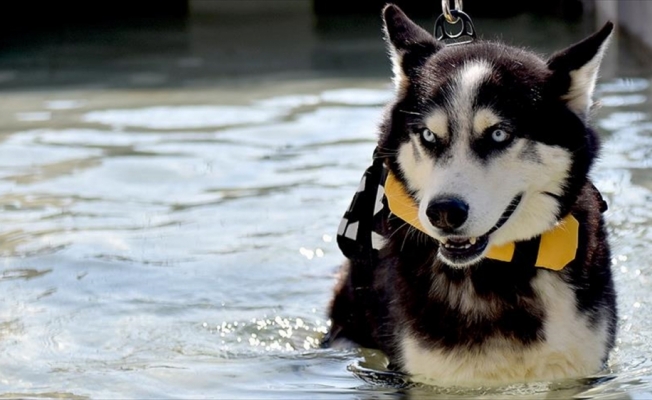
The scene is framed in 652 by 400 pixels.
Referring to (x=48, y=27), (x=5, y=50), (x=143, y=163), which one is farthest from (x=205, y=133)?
(x=48, y=27)

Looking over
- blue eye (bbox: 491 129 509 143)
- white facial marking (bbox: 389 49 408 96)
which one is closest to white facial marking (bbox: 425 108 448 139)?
blue eye (bbox: 491 129 509 143)

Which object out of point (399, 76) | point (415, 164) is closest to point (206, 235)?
point (399, 76)

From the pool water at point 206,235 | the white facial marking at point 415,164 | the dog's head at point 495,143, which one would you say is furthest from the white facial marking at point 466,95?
the pool water at point 206,235

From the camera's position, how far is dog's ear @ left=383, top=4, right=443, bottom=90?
155 inches

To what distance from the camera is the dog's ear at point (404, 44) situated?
394 centimetres

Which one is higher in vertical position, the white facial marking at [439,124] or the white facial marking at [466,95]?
the white facial marking at [466,95]

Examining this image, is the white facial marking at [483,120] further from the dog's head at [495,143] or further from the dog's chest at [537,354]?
the dog's chest at [537,354]

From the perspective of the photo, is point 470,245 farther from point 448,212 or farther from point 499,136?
point 499,136

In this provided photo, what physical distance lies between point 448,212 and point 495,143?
283 millimetres

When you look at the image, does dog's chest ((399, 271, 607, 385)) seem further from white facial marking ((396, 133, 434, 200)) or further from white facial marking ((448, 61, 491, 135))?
white facial marking ((448, 61, 491, 135))

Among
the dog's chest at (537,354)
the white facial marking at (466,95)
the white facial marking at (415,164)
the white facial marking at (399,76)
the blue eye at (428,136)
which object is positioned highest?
the white facial marking at (466,95)

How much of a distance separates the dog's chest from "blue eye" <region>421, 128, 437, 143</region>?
0.58 metres

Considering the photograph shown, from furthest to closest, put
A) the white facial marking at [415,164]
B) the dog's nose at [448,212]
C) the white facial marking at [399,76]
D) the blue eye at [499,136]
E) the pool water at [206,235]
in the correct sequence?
the pool water at [206,235], the white facial marking at [399,76], the white facial marking at [415,164], the blue eye at [499,136], the dog's nose at [448,212]

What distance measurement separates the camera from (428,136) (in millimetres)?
3676
